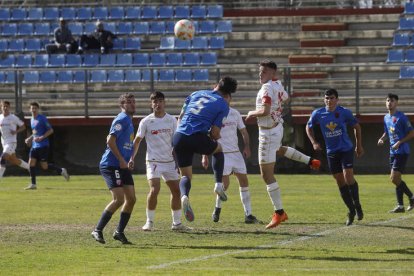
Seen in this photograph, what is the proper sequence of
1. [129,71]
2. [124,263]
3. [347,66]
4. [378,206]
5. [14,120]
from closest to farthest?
1. [124,263]
2. [378,206]
3. [14,120]
4. [347,66]
5. [129,71]

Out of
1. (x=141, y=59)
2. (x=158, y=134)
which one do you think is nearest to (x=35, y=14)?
(x=141, y=59)

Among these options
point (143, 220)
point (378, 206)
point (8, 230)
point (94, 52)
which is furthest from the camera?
point (94, 52)

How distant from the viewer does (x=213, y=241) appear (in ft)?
49.3

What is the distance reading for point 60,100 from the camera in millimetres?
35031

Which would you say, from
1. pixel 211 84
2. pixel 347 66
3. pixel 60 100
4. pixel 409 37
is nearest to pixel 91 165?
pixel 60 100

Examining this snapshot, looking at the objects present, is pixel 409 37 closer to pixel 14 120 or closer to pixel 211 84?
pixel 211 84

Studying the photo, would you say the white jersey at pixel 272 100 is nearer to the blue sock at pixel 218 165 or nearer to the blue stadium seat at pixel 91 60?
the blue sock at pixel 218 165

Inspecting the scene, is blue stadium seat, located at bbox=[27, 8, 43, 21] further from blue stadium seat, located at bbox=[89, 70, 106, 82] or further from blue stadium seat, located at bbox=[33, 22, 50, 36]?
blue stadium seat, located at bbox=[89, 70, 106, 82]

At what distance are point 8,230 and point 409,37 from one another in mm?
21883

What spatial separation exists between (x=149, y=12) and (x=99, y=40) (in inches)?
105

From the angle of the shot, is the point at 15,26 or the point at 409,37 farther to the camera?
the point at 15,26

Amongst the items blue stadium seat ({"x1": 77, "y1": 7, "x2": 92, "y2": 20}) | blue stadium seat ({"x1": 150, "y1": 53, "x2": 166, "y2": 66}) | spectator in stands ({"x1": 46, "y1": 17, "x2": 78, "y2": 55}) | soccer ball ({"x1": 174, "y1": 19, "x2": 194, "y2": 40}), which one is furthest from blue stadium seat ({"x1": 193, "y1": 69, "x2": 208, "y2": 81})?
blue stadium seat ({"x1": 77, "y1": 7, "x2": 92, "y2": 20})

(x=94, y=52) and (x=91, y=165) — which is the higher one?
(x=94, y=52)

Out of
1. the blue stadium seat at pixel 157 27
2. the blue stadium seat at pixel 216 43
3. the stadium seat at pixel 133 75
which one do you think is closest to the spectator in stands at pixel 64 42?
the blue stadium seat at pixel 157 27
